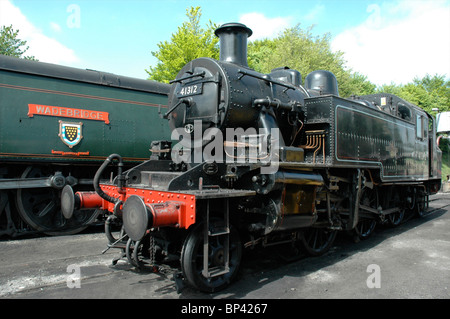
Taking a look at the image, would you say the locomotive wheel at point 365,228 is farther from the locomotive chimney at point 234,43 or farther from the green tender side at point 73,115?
the green tender side at point 73,115

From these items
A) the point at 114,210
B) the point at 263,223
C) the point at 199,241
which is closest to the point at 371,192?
the point at 263,223

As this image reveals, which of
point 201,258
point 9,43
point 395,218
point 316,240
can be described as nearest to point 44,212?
point 201,258

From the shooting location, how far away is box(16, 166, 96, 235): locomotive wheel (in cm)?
692

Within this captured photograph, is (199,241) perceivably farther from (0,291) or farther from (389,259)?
(389,259)

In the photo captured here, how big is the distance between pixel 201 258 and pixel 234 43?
3.21 metres

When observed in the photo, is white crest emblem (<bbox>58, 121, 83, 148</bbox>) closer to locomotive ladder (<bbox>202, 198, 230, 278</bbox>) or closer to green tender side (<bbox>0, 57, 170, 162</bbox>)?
green tender side (<bbox>0, 57, 170, 162</bbox>)

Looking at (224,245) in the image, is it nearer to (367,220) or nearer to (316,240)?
(316,240)

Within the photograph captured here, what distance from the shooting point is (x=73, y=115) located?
7152mm

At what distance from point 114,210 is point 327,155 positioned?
318cm

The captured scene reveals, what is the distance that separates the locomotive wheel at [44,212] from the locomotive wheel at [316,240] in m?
4.72

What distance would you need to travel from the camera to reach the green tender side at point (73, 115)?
6539 millimetres

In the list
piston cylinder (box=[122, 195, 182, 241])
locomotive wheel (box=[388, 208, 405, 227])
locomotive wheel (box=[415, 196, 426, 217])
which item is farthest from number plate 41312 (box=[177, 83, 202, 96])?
locomotive wheel (box=[415, 196, 426, 217])

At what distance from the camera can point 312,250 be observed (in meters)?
5.31

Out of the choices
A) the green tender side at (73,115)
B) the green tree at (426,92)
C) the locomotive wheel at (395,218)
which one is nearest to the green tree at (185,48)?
the green tender side at (73,115)
